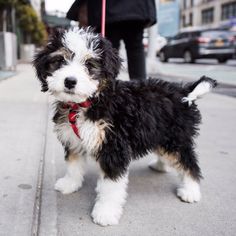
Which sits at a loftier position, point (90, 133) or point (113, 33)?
point (113, 33)

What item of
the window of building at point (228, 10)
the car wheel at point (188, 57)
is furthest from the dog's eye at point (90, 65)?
the window of building at point (228, 10)

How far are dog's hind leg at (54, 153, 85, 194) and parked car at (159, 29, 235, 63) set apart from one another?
17.4 meters

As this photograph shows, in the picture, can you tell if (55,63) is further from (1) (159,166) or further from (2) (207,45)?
(2) (207,45)

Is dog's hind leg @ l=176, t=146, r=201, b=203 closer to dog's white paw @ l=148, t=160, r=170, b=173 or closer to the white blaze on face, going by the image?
dog's white paw @ l=148, t=160, r=170, b=173

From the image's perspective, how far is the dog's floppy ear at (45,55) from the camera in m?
2.62

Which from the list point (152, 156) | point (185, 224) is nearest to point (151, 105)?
point (185, 224)

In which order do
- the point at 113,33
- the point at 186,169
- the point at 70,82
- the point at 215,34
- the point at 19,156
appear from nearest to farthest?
the point at 70,82, the point at 186,169, the point at 19,156, the point at 113,33, the point at 215,34

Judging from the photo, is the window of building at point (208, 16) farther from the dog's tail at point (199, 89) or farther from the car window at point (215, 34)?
the dog's tail at point (199, 89)

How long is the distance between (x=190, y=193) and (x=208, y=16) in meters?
59.0

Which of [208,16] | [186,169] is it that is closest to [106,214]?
[186,169]

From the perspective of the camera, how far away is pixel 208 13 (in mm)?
58938

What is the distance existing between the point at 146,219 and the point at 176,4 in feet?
44.9

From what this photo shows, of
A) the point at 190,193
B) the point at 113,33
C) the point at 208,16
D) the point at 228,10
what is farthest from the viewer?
the point at 208,16

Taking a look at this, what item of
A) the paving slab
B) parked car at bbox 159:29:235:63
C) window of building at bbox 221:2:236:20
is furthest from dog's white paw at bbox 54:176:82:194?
window of building at bbox 221:2:236:20
